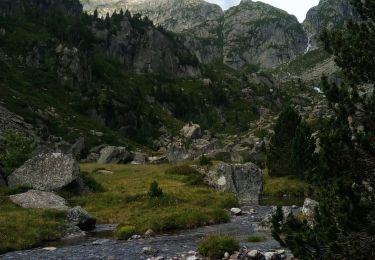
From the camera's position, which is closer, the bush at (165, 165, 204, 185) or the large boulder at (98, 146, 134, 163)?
the bush at (165, 165, 204, 185)

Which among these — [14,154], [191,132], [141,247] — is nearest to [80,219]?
[141,247]

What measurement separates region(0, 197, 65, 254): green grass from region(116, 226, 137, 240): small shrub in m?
4.25

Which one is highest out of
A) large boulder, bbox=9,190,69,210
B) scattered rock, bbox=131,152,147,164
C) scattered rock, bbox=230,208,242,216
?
scattered rock, bbox=131,152,147,164

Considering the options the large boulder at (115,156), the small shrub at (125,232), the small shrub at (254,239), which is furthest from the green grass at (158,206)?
the large boulder at (115,156)

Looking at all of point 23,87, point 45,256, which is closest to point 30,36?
point 23,87

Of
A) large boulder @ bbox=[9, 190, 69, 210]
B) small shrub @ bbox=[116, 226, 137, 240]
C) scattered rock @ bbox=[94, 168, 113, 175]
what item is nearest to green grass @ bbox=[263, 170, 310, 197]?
scattered rock @ bbox=[94, 168, 113, 175]

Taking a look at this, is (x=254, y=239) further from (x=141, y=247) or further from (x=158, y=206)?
(x=158, y=206)

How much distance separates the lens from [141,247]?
93.0 feet

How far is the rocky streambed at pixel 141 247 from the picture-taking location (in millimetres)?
26047

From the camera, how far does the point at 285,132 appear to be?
2559 inches

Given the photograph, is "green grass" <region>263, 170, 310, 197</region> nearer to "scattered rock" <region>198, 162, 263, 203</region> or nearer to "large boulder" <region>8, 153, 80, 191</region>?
"scattered rock" <region>198, 162, 263, 203</region>

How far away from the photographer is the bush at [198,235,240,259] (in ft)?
82.3

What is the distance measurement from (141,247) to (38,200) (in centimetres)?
1619

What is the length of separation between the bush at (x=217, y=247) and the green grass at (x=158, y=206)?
357 inches
